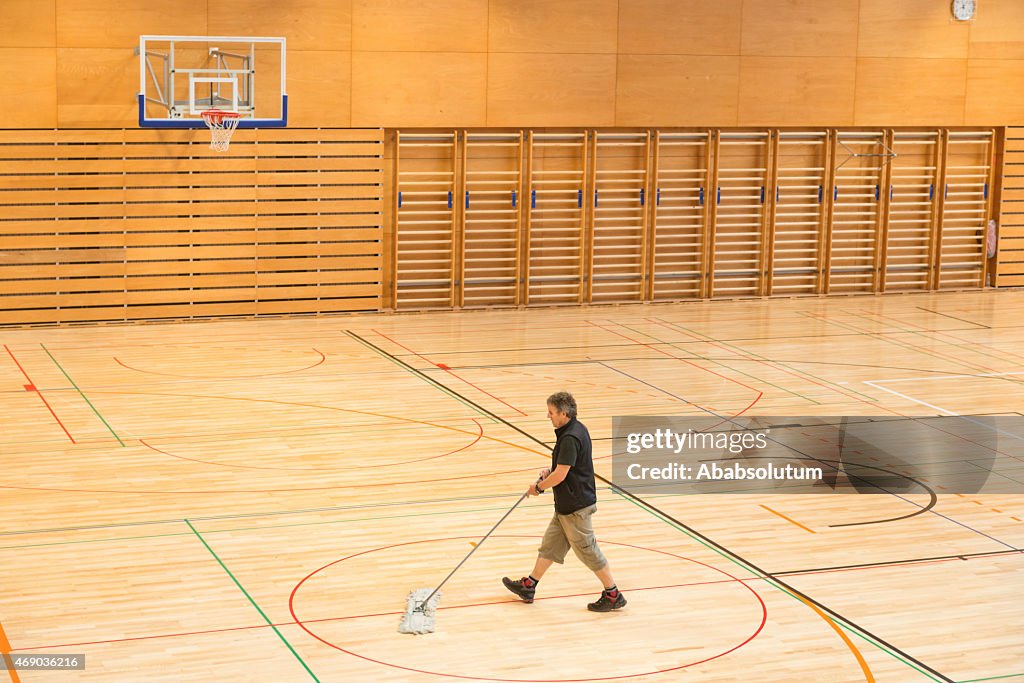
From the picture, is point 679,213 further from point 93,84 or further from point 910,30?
point 93,84

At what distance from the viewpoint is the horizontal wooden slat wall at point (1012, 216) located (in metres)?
19.8

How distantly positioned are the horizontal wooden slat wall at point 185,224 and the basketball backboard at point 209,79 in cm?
51

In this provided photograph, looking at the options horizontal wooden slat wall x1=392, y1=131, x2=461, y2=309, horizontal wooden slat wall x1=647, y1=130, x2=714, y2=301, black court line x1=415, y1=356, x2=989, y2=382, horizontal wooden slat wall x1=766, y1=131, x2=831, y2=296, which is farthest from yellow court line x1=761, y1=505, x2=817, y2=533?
horizontal wooden slat wall x1=766, y1=131, x2=831, y2=296

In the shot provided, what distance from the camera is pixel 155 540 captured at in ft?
27.6

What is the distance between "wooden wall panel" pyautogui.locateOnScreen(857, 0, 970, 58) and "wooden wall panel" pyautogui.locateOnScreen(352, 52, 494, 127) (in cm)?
572

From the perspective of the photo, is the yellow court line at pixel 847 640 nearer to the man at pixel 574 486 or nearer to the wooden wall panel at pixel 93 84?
the man at pixel 574 486

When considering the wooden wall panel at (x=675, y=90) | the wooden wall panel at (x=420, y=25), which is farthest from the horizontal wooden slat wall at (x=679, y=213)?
the wooden wall panel at (x=420, y=25)

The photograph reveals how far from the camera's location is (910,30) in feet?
61.6

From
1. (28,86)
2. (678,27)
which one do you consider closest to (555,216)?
(678,27)

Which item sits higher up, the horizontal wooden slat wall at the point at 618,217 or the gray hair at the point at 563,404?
the horizontal wooden slat wall at the point at 618,217

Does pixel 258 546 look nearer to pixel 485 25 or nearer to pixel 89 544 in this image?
pixel 89 544

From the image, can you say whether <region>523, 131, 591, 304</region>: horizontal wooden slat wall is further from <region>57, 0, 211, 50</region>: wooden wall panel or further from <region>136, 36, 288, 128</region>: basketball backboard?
<region>57, 0, 211, 50</region>: wooden wall panel

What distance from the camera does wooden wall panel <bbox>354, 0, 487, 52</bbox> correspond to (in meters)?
16.3

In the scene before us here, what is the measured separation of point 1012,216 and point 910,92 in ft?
9.11
